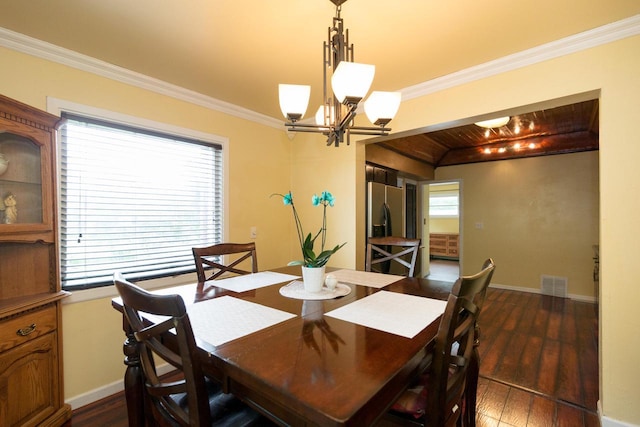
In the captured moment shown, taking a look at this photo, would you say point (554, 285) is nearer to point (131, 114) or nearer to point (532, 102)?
point (532, 102)

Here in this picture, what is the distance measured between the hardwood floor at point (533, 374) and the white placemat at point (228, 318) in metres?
1.25

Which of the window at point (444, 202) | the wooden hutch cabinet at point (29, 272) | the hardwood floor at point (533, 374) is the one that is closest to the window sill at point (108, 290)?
the wooden hutch cabinet at point (29, 272)

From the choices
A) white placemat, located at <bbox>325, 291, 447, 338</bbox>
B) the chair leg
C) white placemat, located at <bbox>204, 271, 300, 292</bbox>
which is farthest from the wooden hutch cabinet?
the chair leg

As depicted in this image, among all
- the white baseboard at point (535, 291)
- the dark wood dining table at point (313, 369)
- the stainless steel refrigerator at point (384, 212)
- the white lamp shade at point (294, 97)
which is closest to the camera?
the dark wood dining table at point (313, 369)

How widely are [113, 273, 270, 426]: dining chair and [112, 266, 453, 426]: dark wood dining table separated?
8 centimetres

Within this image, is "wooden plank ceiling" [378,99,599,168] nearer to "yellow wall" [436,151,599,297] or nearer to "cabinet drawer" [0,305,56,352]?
"yellow wall" [436,151,599,297]

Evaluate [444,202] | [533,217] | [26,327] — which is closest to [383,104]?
[26,327]

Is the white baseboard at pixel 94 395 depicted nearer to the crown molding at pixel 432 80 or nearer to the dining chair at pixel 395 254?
the dining chair at pixel 395 254

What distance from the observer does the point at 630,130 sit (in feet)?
5.24

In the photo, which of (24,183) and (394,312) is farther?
(24,183)

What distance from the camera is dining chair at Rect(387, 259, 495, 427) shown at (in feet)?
2.70

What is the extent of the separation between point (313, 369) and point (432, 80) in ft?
7.70

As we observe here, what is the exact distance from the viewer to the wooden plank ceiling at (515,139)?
11.4ft

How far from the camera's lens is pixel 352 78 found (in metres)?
1.15
